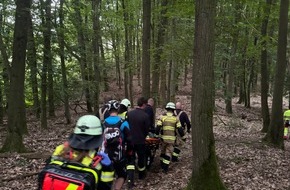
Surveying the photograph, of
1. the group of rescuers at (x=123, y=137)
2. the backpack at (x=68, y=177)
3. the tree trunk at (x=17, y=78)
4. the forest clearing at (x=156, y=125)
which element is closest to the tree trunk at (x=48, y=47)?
the forest clearing at (x=156, y=125)

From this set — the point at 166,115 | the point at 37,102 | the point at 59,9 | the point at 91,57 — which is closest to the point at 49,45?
the point at 59,9

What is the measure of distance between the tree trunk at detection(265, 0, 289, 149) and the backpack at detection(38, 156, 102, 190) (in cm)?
1136

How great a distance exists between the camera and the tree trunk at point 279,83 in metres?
12.5

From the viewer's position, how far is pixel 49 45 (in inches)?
634

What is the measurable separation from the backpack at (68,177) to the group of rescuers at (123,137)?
12 centimetres

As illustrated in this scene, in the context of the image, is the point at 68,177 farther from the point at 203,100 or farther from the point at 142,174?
the point at 142,174

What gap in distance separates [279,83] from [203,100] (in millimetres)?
7384

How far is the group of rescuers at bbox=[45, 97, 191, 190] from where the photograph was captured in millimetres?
3322

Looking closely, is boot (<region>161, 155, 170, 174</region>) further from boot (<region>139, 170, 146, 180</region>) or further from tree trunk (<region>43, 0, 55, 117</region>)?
tree trunk (<region>43, 0, 55, 117</region>)

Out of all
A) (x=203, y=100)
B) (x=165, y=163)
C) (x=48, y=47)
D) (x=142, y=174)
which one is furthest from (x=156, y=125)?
(x=48, y=47)

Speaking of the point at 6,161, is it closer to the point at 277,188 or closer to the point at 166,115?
the point at 166,115

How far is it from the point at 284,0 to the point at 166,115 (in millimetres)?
6573

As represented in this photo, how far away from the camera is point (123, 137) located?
751 cm

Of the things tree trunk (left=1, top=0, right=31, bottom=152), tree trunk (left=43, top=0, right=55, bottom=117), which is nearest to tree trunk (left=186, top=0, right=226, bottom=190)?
tree trunk (left=1, top=0, right=31, bottom=152)
